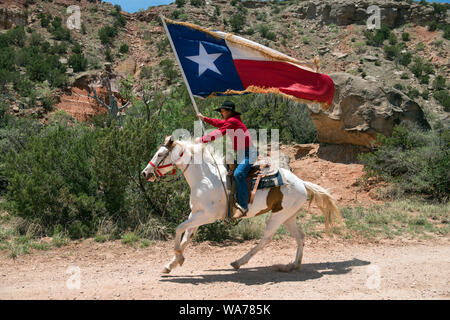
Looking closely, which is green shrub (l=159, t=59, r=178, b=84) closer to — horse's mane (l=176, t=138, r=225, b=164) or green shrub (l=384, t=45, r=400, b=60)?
green shrub (l=384, t=45, r=400, b=60)

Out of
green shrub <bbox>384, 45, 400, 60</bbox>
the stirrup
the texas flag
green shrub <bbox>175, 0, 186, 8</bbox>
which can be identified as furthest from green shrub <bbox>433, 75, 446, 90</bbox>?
green shrub <bbox>175, 0, 186, 8</bbox>

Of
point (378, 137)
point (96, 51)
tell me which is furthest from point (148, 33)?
point (378, 137)

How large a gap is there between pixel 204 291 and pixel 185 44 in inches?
186

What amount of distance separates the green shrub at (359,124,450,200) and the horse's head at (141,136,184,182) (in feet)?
32.8

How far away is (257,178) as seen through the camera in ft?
21.5

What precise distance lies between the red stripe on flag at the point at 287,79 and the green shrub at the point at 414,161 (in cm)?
749

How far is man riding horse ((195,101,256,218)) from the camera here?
6.27 m

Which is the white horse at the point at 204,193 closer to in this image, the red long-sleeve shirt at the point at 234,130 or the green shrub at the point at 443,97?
the red long-sleeve shirt at the point at 234,130

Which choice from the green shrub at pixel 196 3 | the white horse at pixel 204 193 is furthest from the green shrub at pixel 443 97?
the green shrub at pixel 196 3

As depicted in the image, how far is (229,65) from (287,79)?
3.90 feet

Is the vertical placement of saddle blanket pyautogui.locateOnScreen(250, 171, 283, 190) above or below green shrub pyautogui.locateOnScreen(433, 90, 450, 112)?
below

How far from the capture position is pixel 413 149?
14305 millimetres

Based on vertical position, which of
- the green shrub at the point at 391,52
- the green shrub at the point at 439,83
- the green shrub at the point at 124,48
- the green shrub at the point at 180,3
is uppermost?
the green shrub at the point at 180,3

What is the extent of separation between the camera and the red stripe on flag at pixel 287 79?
7.43m
